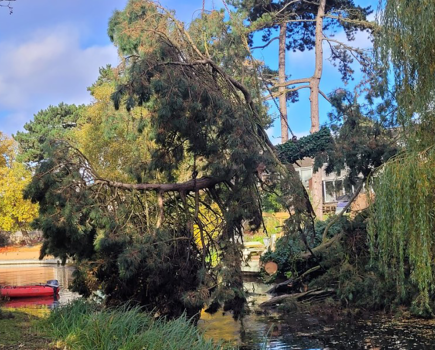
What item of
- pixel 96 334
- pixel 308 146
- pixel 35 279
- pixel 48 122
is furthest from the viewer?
pixel 48 122

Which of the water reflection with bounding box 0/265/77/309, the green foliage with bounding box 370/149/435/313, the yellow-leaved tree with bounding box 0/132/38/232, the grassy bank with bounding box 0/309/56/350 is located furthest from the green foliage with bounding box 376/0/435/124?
the yellow-leaved tree with bounding box 0/132/38/232

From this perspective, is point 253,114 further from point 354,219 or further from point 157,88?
point 354,219

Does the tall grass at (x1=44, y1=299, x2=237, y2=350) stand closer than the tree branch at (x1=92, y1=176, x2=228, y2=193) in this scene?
Yes

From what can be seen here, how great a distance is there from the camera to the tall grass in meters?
5.40

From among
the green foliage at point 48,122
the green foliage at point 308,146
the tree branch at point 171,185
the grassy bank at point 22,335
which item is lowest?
the grassy bank at point 22,335

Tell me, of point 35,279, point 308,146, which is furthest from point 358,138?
point 35,279

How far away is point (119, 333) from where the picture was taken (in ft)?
18.8

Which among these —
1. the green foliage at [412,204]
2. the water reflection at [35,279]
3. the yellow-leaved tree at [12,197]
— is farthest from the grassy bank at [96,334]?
the yellow-leaved tree at [12,197]

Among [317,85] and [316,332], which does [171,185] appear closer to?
[316,332]

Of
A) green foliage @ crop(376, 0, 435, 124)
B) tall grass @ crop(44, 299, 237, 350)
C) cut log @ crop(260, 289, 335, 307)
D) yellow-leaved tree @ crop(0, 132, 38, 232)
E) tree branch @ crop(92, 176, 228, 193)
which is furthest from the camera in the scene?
yellow-leaved tree @ crop(0, 132, 38, 232)

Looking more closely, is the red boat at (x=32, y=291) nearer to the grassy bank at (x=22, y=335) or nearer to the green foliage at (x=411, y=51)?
the grassy bank at (x=22, y=335)

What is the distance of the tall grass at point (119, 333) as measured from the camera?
540 cm

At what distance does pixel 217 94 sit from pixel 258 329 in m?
5.33

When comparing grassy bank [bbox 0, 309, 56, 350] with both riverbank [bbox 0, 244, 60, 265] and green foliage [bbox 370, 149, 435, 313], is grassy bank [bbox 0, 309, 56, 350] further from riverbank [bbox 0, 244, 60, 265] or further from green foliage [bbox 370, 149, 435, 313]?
riverbank [bbox 0, 244, 60, 265]
